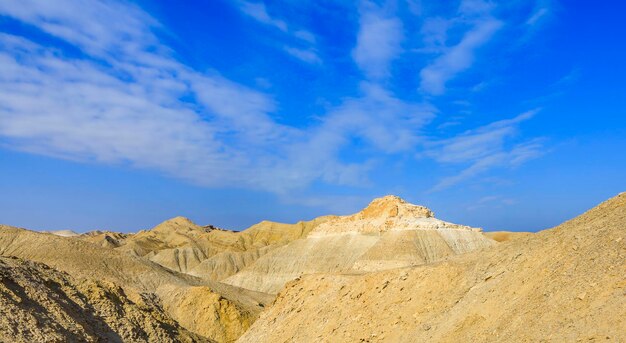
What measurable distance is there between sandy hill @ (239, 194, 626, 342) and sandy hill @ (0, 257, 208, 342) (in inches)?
251

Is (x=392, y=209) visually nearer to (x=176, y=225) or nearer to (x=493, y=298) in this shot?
(x=493, y=298)

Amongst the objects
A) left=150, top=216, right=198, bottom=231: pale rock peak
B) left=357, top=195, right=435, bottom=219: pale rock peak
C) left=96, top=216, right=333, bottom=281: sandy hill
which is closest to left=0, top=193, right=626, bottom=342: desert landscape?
left=357, top=195, right=435, bottom=219: pale rock peak

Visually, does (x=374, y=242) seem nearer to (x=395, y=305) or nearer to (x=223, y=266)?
(x=223, y=266)

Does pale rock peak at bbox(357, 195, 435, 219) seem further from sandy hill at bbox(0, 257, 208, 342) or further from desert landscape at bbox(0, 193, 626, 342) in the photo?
sandy hill at bbox(0, 257, 208, 342)

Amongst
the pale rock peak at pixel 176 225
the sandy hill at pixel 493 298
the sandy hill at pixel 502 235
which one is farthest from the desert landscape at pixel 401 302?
the pale rock peak at pixel 176 225

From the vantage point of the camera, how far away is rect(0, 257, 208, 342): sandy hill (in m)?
19.0

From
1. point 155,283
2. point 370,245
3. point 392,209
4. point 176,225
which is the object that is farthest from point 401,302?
point 176,225

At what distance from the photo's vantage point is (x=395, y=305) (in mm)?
18641

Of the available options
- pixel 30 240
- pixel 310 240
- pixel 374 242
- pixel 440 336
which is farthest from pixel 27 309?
pixel 310 240

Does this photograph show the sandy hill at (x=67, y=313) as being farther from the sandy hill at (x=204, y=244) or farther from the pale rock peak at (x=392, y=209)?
the sandy hill at (x=204, y=244)

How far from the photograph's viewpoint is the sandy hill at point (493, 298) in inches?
460

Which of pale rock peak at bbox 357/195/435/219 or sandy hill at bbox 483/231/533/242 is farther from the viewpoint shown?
sandy hill at bbox 483/231/533/242

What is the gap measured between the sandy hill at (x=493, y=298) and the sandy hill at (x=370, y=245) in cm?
3653

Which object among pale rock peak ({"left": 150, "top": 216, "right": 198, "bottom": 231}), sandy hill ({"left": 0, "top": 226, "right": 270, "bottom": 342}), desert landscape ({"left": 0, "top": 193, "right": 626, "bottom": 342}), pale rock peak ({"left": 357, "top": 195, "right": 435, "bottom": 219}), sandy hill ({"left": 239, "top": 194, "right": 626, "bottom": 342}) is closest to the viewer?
sandy hill ({"left": 239, "top": 194, "right": 626, "bottom": 342})
